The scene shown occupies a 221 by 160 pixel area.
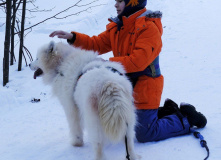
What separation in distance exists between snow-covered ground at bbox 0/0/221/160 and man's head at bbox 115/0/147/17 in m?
1.50

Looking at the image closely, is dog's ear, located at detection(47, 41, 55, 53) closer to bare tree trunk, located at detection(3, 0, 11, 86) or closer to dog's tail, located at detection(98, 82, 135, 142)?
dog's tail, located at detection(98, 82, 135, 142)

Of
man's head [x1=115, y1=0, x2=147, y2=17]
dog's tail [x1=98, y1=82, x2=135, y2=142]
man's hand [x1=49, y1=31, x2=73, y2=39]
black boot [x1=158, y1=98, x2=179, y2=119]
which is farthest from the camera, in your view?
black boot [x1=158, y1=98, x2=179, y2=119]

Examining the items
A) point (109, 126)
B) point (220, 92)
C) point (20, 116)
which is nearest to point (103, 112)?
point (109, 126)

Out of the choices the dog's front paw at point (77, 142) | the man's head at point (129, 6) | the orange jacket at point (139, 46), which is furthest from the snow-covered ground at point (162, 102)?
the man's head at point (129, 6)

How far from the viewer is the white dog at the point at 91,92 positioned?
6.73ft

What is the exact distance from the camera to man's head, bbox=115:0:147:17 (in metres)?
2.80

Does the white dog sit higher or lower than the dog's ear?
lower

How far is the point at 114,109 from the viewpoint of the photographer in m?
2.03

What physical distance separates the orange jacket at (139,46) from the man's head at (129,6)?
55mm

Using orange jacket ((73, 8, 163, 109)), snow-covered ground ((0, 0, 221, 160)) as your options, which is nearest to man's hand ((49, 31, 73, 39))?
orange jacket ((73, 8, 163, 109))

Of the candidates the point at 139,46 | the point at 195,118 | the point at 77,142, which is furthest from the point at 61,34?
the point at 195,118

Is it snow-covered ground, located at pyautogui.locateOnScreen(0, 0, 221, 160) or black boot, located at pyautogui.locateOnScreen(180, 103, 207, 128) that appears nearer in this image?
snow-covered ground, located at pyautogui.locateOnScreen(0, 0, 221, 160)

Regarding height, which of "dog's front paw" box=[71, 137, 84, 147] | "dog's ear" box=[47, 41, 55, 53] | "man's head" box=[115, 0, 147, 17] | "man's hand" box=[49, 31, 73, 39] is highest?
"man's head" box=[115, 0, 147, 17]

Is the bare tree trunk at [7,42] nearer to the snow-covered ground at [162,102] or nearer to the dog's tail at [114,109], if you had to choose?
the snow-covered ground at [162,102]
